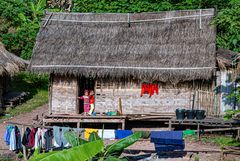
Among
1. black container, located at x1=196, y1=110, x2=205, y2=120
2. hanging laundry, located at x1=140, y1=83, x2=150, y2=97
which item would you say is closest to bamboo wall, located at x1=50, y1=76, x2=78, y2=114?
hanging laundry, located at x1=140, y1=83, x2=150, y2=97

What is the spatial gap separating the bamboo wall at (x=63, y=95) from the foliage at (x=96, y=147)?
521 cm

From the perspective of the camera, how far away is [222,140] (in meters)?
15.6

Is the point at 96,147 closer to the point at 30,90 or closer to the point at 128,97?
the point at 128,97

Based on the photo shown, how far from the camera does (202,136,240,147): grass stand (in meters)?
15.0

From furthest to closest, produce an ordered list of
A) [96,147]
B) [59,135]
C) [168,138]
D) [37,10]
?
[37,10]
[59,135]
[168,138]
[96,147]

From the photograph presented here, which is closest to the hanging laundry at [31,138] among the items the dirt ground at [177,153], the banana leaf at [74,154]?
the dirt ground at [177,153]

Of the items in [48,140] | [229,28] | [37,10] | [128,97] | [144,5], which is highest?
[37,10]

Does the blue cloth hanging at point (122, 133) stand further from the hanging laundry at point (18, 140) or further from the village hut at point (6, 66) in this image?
the village hut at point (6, 66)

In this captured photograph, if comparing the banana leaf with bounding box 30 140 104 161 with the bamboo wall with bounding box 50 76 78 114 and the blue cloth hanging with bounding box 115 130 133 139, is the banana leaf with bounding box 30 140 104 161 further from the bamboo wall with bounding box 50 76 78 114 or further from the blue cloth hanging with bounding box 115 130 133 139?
the bamboo wall with bounding box 50 76 78 114

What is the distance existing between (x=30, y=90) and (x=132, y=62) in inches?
369

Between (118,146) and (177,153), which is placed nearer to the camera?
(118,146)

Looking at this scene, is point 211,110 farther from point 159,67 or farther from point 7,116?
point 7,116

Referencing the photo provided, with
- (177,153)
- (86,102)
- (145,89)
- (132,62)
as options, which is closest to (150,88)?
(145,89)

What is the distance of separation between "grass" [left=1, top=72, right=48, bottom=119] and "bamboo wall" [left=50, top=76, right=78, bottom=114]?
310cm
